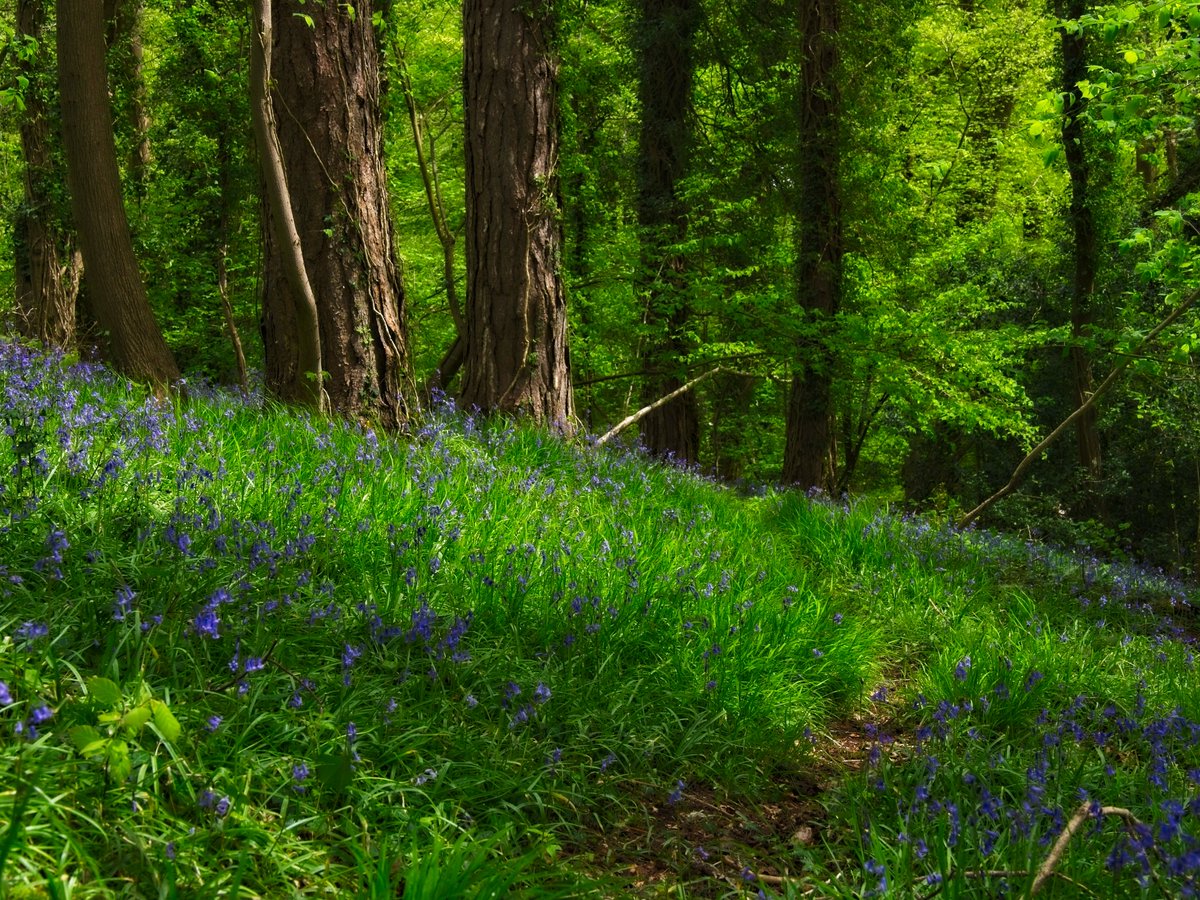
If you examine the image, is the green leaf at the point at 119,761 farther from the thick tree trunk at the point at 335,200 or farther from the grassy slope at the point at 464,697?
the thick tree trunk at the point at 335,200

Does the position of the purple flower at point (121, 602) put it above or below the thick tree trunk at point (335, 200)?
below

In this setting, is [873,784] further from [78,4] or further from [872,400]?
[872,400]

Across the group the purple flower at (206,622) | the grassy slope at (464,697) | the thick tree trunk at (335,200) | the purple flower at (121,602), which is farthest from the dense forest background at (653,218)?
the purple flower at (206,622)

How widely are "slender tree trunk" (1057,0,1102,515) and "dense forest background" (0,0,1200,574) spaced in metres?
0.06

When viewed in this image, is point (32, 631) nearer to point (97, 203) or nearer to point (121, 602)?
point (121, 602)

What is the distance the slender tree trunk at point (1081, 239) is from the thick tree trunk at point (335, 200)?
1154 centimetres

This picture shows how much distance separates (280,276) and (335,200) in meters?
0.60

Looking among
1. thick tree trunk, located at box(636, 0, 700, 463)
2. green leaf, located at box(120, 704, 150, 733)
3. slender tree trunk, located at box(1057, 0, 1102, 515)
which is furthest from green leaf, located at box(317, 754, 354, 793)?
slender tree trunk, located at box(1057, 0, 1102, 515)

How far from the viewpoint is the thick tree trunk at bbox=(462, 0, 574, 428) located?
22.4 ft

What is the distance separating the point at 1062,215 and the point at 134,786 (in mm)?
17157

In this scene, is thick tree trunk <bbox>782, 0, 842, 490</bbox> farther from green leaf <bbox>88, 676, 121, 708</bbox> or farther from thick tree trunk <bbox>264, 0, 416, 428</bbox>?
green leaf <bbox>88, 676, 121, 708</bbox>

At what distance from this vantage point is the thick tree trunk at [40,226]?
1195cm

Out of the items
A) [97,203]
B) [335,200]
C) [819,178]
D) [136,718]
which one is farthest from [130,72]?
[136,718]

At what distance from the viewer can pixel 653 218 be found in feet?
37.8
